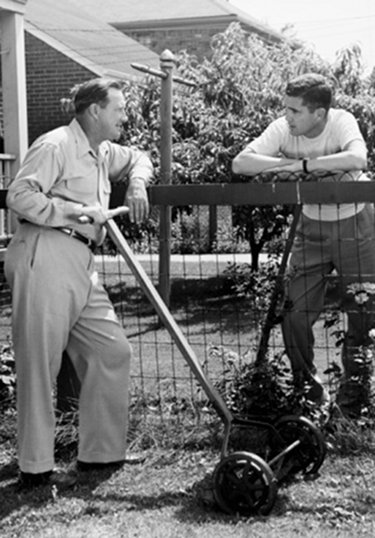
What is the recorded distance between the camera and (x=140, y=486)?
4.60 meters

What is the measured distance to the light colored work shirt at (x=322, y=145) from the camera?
498 cm

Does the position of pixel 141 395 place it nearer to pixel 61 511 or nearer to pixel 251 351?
pixel 251 351

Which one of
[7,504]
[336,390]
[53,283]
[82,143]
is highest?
[82,143]

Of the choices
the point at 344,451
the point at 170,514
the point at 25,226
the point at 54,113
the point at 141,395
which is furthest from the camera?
the point at 54,113

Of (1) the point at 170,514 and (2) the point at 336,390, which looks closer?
(1) the point at 170,514

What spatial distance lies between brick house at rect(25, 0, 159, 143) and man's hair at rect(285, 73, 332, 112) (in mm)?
15470

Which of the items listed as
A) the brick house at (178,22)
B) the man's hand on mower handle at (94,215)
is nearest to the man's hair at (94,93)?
the man's hand on mower handle at (94,215)

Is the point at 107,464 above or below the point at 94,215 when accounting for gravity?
below

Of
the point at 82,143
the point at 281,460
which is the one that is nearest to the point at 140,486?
the point at 281,460

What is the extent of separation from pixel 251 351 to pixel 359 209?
1013mm

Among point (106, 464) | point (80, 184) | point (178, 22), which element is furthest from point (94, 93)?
point (178, 22)

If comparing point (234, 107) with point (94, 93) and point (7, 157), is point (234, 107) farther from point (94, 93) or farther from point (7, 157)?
point (94, 93)

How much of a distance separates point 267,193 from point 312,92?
530mm

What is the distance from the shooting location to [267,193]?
4.81 meters
